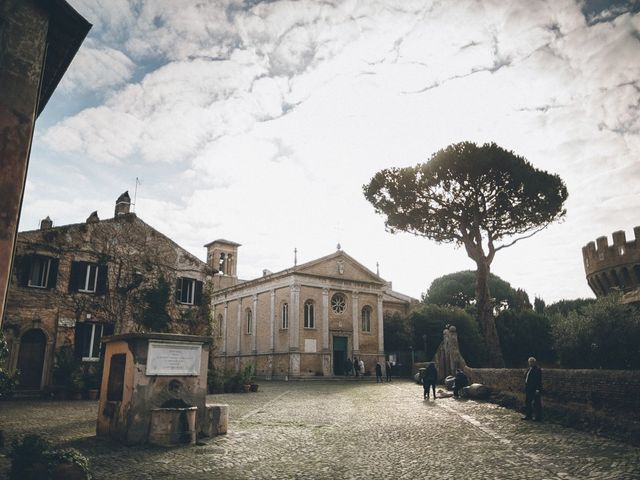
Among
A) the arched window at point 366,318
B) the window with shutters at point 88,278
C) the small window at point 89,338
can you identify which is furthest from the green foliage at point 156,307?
the arched window at point 366,318

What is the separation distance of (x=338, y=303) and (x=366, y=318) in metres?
3.11

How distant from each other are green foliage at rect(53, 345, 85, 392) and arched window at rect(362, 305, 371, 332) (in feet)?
77.9

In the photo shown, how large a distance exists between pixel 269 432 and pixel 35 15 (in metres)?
9.19

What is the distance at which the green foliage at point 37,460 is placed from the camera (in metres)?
4.75

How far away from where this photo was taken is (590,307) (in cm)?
1756

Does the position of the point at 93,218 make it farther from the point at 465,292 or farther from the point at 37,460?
the point at 465,292

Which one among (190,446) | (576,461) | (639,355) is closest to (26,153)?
(190,446)

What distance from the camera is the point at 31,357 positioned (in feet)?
56.3

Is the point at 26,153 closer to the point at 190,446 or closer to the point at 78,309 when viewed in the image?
the point at 190,446

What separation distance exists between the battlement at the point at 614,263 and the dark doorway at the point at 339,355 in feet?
62.3

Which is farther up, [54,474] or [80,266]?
[80,266]

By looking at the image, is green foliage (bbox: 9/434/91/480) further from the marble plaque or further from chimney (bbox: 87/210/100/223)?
chimney (bbox: 87/210/100/223)

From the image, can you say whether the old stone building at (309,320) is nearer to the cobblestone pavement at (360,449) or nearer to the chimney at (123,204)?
the chimney at (123,204)

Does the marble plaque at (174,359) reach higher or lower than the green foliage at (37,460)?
higher
